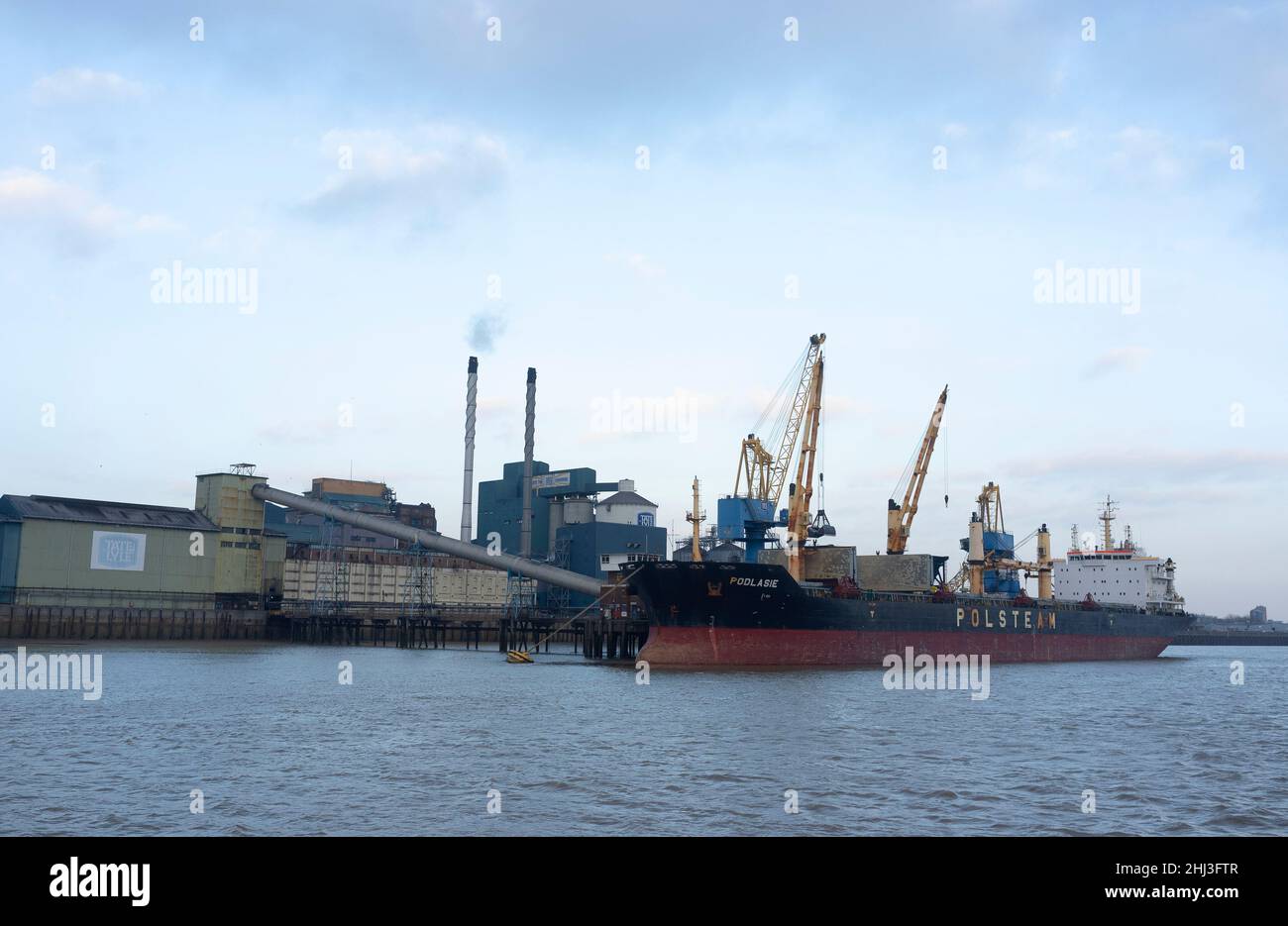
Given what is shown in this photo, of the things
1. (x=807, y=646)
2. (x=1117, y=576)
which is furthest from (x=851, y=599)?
(x=1117, y=576)

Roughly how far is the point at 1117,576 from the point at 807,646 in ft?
162

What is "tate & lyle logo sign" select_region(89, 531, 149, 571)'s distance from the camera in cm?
8412

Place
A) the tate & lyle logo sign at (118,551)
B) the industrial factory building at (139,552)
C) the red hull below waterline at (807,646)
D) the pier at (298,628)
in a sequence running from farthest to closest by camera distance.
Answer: the tate & lyle logo sign at (118,551)
the industrial factory building at (139,552)
the pier at (298,628)
the red hull below waterline at (807,646)

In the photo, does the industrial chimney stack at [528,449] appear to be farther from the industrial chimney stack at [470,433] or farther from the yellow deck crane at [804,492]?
the yellow deck crane at [804,492]

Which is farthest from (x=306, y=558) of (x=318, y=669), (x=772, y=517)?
(x=772, y=517)

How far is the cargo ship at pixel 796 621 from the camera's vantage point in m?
52.6

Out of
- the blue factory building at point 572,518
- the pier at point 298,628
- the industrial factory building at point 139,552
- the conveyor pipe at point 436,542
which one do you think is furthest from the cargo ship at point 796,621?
the blue factory building at point 572,518

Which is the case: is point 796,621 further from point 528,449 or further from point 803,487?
point 528,449

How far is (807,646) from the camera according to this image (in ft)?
180

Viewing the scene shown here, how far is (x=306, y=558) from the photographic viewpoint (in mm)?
108875

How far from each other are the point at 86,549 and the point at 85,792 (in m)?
72.3

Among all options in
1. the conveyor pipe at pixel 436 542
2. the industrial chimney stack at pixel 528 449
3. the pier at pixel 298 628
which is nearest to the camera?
the pier at pixel 298 628

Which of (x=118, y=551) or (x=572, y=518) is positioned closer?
(x=118, y=551)

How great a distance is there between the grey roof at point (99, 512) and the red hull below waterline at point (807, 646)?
54006mm
